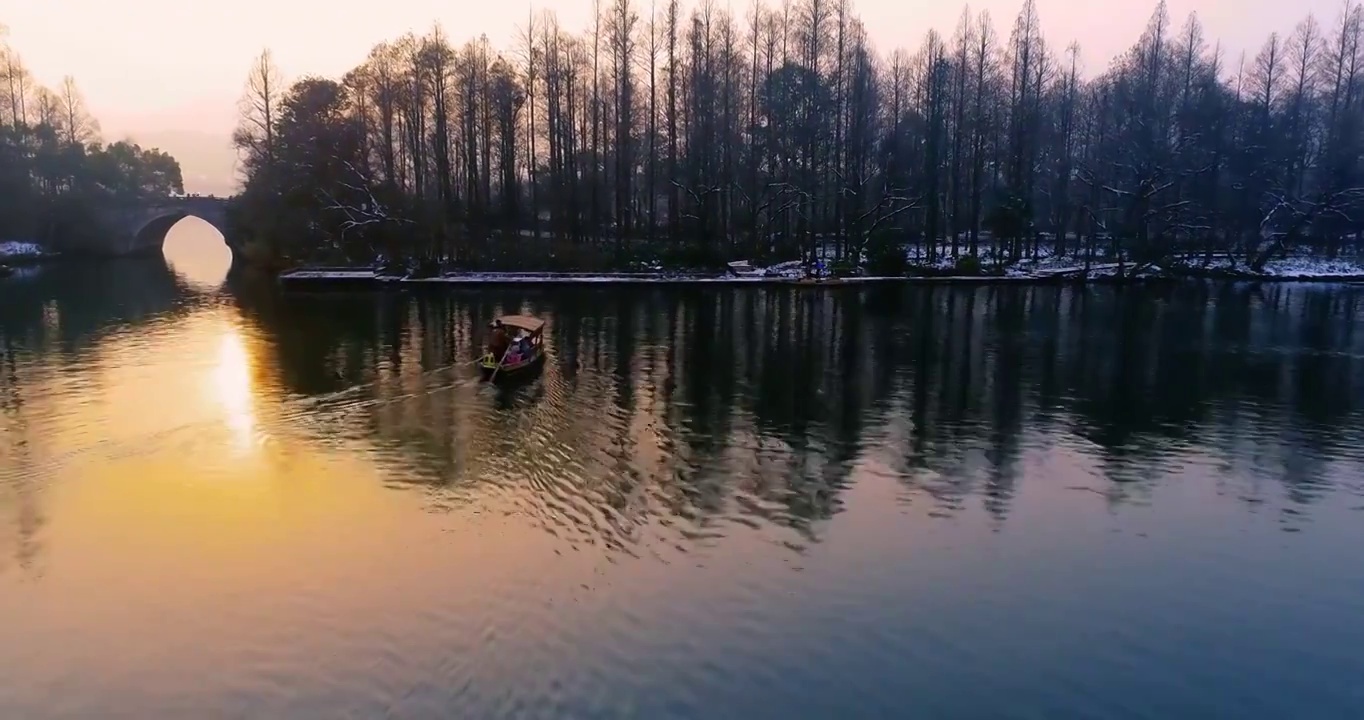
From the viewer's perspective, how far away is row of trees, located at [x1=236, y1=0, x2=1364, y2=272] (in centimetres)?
6550

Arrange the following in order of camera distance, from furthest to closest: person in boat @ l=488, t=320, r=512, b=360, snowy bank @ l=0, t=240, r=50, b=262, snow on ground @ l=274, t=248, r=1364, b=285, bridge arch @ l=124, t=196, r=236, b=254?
bridge arch @ l=124, t=196, r=236, b=254 < snowy bank @ l=0, t=240, r=50, b=262 < snow on ground @ l=274, t=248, r=1364, b=285 < person in boat @ l=488, t=320, r=512, b=360

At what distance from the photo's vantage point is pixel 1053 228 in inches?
3066

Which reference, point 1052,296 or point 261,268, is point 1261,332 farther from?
point 261,268

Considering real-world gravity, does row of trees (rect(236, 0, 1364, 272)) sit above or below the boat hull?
above

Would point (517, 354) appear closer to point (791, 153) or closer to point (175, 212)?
point (791, 153)

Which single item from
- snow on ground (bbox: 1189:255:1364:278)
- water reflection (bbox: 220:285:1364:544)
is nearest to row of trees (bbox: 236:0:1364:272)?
snow on ground (bbox: 1189:255:1364:278)

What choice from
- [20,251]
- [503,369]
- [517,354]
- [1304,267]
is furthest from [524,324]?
[20,251]

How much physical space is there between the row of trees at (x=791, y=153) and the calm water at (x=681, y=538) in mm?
34748

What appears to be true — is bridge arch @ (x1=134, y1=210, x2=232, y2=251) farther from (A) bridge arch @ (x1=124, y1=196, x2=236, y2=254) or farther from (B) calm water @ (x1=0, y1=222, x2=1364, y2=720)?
(B) calm water @ (x1=0, y1=222, x2=1364, y2=720)

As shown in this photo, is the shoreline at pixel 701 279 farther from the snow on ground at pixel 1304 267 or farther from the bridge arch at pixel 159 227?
the bridge arch at pixel 159 227

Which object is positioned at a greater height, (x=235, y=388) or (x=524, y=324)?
(x=524, y=324)

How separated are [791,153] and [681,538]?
53.3 meters

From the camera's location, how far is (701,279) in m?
61.1

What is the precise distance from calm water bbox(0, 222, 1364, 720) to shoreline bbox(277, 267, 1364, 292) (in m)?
26.7
